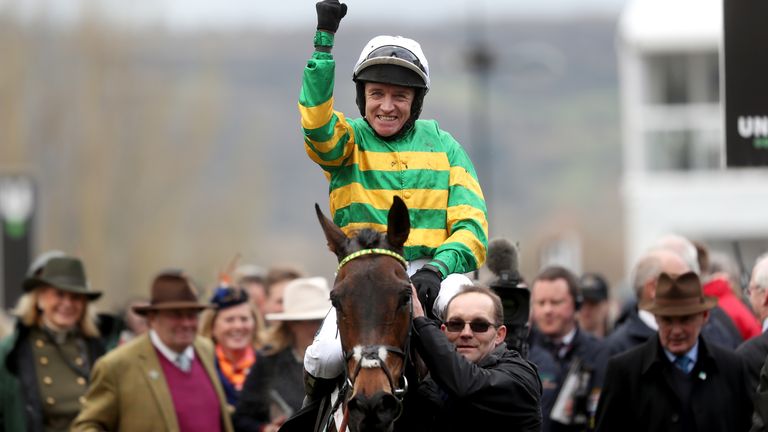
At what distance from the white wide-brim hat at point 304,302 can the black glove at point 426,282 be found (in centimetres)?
374

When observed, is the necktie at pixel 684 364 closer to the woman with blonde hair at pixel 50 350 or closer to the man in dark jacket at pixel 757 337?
the man in dark jacket at pixel 757 337

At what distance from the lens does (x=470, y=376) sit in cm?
865

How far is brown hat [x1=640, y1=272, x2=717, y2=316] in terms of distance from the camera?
11.1m

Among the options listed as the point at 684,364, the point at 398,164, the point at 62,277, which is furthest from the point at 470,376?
the point at 62,277

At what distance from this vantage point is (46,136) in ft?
172

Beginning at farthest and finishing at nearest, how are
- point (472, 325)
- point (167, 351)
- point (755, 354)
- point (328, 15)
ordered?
point (167, 351) < point (755, 354) < point (472, 325) < point (328, 15)

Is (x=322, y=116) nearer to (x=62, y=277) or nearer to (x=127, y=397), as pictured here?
(x=127, y=397)

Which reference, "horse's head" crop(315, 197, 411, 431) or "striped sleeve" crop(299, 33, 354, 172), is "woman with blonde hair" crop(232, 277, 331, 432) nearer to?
"striped sleeve" crop(299, 33, 354, 172)

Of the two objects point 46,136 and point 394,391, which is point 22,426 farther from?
point 46,136

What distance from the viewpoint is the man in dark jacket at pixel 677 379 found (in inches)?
433

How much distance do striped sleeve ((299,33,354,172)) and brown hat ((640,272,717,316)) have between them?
3.08 meters

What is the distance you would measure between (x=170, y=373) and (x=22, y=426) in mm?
1191

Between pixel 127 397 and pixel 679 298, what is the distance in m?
3.79

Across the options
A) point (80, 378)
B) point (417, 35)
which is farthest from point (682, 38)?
point (417, 35)
